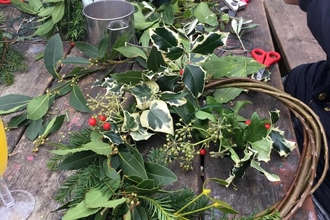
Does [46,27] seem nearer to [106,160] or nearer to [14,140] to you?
[14,140]

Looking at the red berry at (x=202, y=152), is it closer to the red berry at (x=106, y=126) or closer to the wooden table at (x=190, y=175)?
the wooden table at (x=190, y=175)

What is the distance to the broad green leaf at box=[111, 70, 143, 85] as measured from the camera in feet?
2.48

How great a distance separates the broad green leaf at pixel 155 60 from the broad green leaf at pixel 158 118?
94 millimetres

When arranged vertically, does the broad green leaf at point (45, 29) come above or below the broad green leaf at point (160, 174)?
below

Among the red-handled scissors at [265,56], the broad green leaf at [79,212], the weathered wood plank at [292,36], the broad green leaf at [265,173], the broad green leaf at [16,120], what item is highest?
the broad green leaf at [79,212]

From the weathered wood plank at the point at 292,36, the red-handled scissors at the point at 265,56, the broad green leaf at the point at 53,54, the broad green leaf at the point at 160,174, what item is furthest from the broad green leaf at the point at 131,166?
the weathered wood plank at the point at 292,36

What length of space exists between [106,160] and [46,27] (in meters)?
0.55

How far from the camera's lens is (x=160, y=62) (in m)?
0.79

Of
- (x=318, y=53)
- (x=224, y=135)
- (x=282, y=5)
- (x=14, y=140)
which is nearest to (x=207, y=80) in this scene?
(x=224, y=135)

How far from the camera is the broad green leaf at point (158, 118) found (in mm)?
695

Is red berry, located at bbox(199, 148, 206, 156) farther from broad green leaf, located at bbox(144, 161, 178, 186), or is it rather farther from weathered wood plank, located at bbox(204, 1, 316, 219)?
broad green leaf, located at bbox(144, 161, 178, 186)

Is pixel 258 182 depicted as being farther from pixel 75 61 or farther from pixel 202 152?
pixel 75 61

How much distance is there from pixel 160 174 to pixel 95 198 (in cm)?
10

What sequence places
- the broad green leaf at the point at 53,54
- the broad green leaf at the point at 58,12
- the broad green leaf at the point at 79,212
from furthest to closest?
the broad green leaf at the point at 58,12
the broad green leaf at the point at 53,54
the broad green leaf at the point at 79,212
